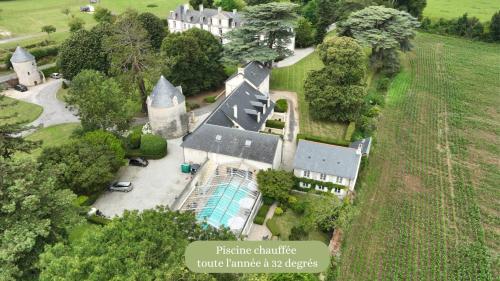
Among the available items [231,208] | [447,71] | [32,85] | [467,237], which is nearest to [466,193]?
[467,237]

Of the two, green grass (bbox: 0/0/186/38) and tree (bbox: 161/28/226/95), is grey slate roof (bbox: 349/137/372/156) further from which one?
green grass (bbox: 0/0/186/38)

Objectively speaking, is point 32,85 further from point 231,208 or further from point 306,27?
point 306,27

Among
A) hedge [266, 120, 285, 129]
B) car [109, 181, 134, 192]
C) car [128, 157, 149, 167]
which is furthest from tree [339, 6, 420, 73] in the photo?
car [109, 181, 134, 192]

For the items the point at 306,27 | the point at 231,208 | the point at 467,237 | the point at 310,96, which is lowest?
the point at 467,237

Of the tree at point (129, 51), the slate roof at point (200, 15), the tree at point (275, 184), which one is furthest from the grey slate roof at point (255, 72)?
the slate roof at point (200, 15)

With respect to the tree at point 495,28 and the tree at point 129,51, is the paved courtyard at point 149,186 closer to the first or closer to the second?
the tree at point 129,51

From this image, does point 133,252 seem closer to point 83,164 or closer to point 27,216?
point 27,216
